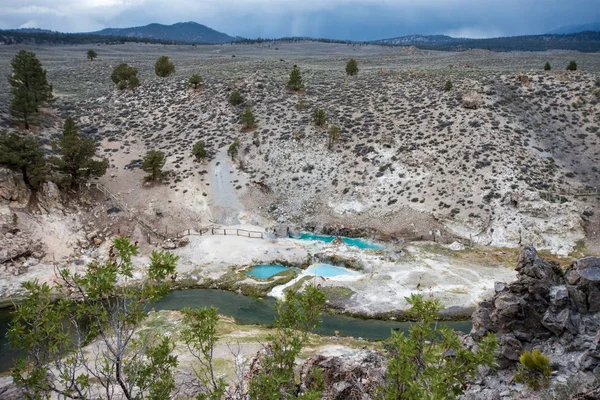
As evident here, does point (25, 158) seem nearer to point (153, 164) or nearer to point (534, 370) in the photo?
point (153, 164)

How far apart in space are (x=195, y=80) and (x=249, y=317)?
39.3 metres

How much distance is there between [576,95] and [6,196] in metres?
58.3

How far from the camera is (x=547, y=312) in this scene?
15.6m

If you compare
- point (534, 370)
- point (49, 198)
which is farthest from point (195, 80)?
point (534, 370)

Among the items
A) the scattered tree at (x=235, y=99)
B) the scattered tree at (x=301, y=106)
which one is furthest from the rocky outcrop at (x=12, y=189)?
the scattered tree at (x=301, y=106)

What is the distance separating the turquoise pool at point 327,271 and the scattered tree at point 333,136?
1716 cm

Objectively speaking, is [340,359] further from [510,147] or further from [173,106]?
[173,106]

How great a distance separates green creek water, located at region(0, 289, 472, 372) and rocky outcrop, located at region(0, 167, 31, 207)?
391 inches

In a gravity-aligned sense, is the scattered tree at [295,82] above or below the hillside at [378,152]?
above

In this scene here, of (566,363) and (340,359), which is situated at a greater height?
(566,363)

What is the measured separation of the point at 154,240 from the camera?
34406 mm

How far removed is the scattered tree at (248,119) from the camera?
1825 inches

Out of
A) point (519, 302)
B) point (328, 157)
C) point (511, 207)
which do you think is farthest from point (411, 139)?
point (519, 302)

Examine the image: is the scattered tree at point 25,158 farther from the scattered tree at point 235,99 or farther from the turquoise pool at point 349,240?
the scattered tree at point 235,99
